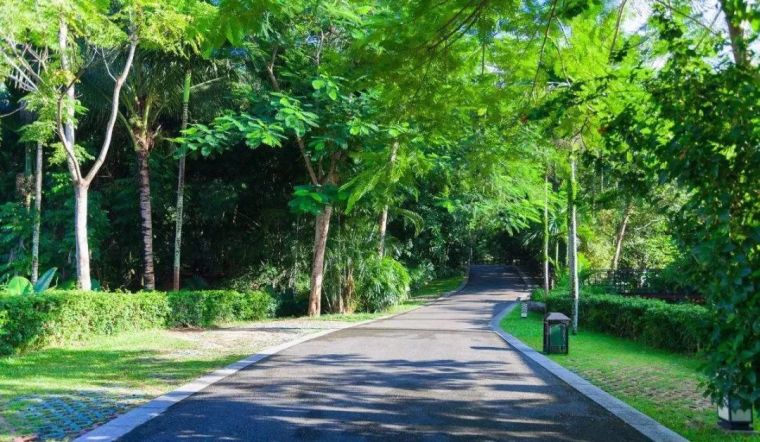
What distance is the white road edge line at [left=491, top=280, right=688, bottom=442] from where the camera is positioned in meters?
6.16

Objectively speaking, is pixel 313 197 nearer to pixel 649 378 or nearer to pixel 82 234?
pixel 82 234

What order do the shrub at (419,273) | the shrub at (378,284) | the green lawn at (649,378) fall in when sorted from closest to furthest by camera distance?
the green lawn at (649,378) < the shrub at (378,284) < the shrub at (419,273)

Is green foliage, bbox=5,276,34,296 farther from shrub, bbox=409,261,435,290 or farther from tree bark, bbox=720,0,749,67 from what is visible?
shrub, bbox=409,261,435,290

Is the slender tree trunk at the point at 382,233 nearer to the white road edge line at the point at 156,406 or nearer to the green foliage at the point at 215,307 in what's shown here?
the green foliage at the point at 215,307

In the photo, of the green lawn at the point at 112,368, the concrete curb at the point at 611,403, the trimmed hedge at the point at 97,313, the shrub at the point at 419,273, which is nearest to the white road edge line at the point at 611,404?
the concrete curb at the point at 611,403

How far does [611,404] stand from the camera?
7516 millimetres

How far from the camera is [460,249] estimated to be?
5347 centimetres

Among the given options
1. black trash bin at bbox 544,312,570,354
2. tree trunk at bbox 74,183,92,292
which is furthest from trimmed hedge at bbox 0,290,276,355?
black trash bin at bbox 544,312,570,354

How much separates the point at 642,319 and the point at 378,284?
40.7 ft

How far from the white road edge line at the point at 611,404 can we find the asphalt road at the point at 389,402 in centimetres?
14

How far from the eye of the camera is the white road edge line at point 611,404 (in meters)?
6.16

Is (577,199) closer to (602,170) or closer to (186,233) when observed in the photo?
(602,170)

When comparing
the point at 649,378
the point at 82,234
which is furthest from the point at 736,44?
the point at 82,234

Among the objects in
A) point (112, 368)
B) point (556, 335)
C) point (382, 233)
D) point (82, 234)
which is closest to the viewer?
point (112, 368)
